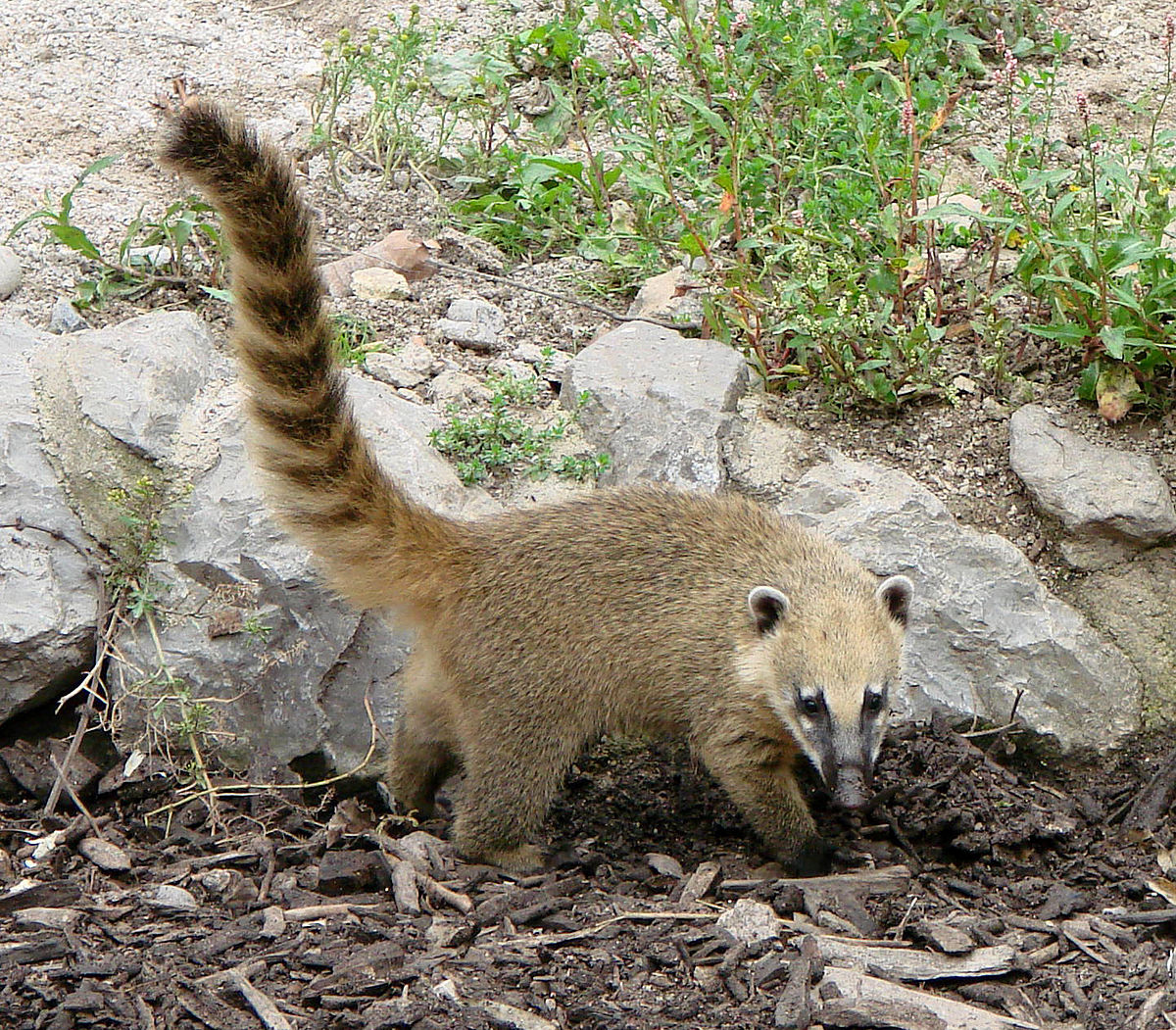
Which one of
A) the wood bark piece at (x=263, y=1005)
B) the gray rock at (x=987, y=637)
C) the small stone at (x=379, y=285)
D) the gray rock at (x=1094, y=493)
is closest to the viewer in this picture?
the wood bark piece at (x=263, y=1005)

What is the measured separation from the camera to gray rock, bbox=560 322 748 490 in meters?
5.40

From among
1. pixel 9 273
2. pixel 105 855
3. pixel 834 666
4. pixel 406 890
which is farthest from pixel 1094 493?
pixel 9 273

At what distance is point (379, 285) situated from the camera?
6.18m

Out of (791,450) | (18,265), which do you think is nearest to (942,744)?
(791,450)

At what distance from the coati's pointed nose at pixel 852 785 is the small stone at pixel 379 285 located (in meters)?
2.96

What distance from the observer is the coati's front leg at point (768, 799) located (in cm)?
461

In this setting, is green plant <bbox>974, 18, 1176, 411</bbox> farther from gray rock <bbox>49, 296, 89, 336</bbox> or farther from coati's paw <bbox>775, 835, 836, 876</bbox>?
gray rock <bbox>49, 296, 89, 336</bbox>

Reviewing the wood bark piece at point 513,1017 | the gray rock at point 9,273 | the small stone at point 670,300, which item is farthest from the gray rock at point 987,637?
the gray rock at point 9,273

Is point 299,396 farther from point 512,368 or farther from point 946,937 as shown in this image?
point 946,937

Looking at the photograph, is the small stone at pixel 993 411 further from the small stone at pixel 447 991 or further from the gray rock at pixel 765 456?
the small stone at pixel 447 991

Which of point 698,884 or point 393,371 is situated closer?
→ point 698,884

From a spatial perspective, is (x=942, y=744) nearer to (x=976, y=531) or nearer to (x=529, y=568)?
(x=976, y=531)

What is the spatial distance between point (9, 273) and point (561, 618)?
2943 millimetres

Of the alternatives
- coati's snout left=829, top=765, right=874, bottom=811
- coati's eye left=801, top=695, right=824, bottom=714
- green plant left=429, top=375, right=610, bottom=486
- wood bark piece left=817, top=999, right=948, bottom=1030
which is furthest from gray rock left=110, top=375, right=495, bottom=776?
wood bark piece left=817, top=999, right=948, bottom=1030
